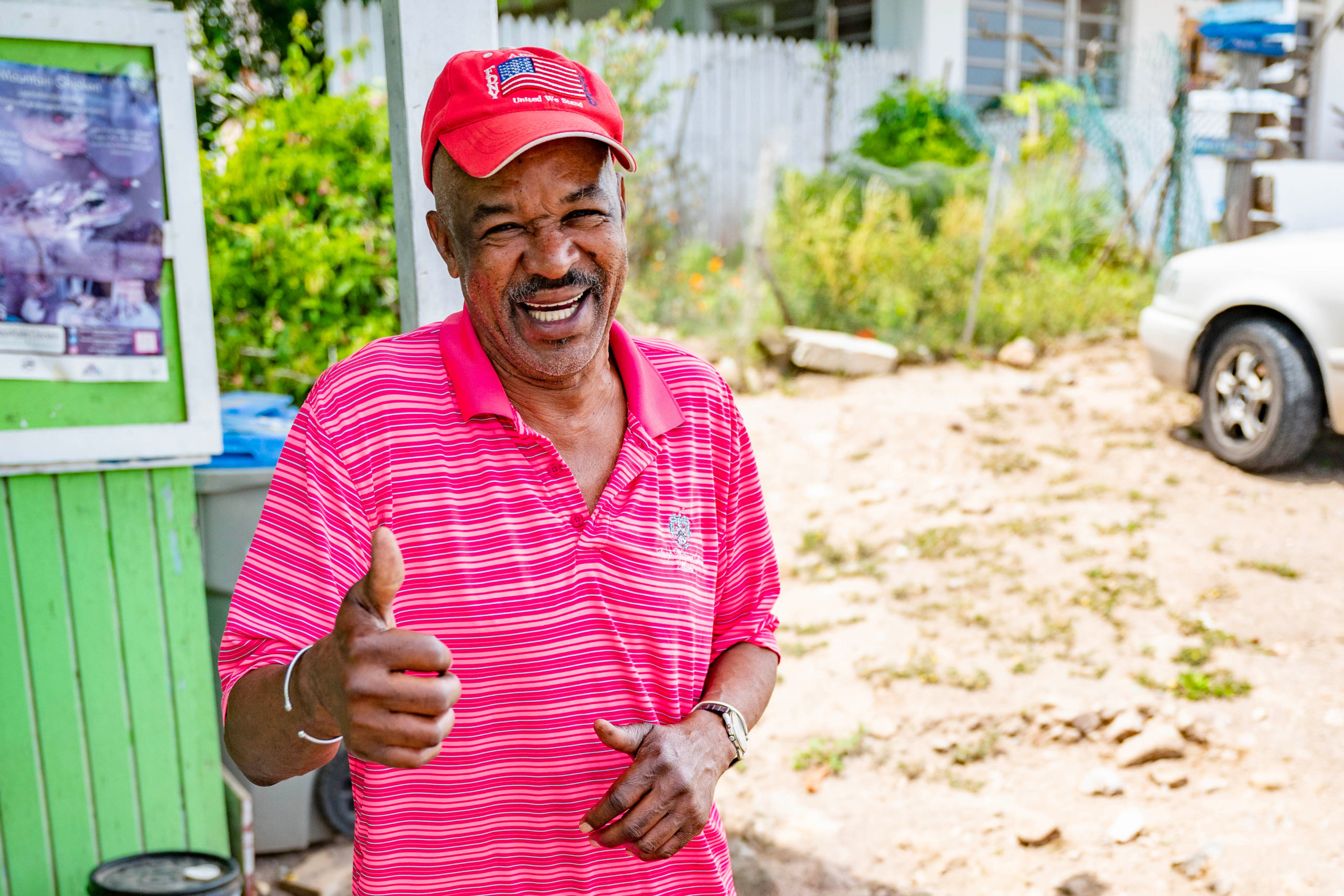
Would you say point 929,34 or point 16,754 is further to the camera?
point 929,34

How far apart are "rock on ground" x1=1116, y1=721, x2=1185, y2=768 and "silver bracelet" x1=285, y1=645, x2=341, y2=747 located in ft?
11.0

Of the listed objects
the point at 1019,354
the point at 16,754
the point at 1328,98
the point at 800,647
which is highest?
the point at 1328,98

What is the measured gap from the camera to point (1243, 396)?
19.7 feet

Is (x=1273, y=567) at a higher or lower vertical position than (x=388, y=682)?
lower

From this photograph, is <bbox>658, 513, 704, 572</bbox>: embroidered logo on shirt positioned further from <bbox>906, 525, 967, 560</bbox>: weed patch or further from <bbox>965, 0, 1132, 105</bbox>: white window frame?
<bbox>965, 0, 1132, 105</bbox>: white window frame

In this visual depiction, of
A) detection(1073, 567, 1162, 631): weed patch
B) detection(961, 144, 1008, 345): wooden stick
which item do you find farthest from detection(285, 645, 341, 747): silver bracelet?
detection(961, 144, 1008, 345): wooden stick

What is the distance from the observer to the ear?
5.02ft

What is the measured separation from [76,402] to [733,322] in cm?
595

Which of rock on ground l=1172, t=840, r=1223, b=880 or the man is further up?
the man

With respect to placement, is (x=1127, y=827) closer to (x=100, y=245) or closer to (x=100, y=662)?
(x=100, y=662)

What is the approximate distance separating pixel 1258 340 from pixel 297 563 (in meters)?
5.77

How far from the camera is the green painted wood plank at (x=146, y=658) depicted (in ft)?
9.16

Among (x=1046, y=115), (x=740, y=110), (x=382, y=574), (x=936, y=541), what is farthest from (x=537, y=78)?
(x=1046, y=115)

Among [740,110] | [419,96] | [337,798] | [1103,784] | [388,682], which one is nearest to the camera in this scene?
[388,682]
